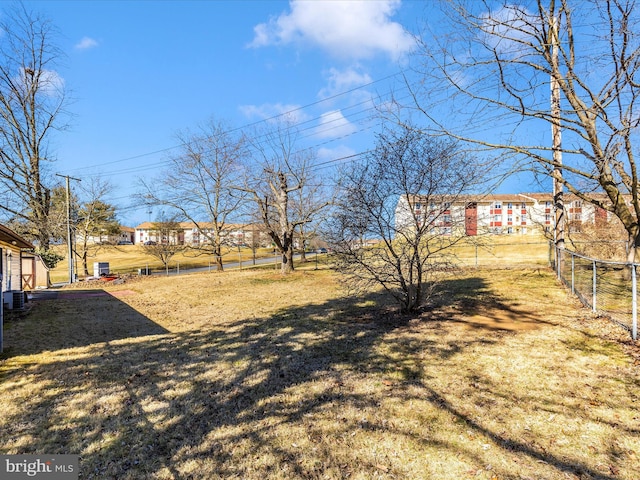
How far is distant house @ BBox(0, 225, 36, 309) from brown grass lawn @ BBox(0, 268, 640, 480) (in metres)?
2.11

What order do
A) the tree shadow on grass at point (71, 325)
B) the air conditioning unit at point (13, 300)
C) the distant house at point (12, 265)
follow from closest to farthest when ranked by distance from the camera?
the tree shadow on grass at point (71, 325)
the distant house at point (12, 265)
the air conditioning unit at point (13, 300)

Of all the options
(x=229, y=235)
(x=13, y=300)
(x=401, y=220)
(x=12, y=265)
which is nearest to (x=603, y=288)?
(x=401, y=220)

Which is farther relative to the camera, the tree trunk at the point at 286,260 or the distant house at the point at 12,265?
the tree trunk at the point at 286,260

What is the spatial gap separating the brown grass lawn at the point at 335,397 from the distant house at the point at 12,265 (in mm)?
2107

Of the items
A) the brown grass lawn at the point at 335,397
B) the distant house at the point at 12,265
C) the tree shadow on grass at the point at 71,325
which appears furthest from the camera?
the distant house at the point at 12,265

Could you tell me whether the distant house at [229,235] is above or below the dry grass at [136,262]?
above

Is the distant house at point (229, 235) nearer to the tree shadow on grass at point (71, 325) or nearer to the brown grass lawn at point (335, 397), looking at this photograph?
the tree shadow on grass at point (71, 325)

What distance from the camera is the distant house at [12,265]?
762 cm

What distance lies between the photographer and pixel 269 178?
1895cm

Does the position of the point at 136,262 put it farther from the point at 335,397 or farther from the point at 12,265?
the point at 335,397

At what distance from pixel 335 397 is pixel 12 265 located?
1642cm

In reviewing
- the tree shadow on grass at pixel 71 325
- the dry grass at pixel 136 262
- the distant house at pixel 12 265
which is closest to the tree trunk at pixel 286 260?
the dry grass at pixel 136 262

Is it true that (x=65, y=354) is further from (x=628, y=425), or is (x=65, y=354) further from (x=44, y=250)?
(x=44, y=250)

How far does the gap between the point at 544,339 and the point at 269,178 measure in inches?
612
